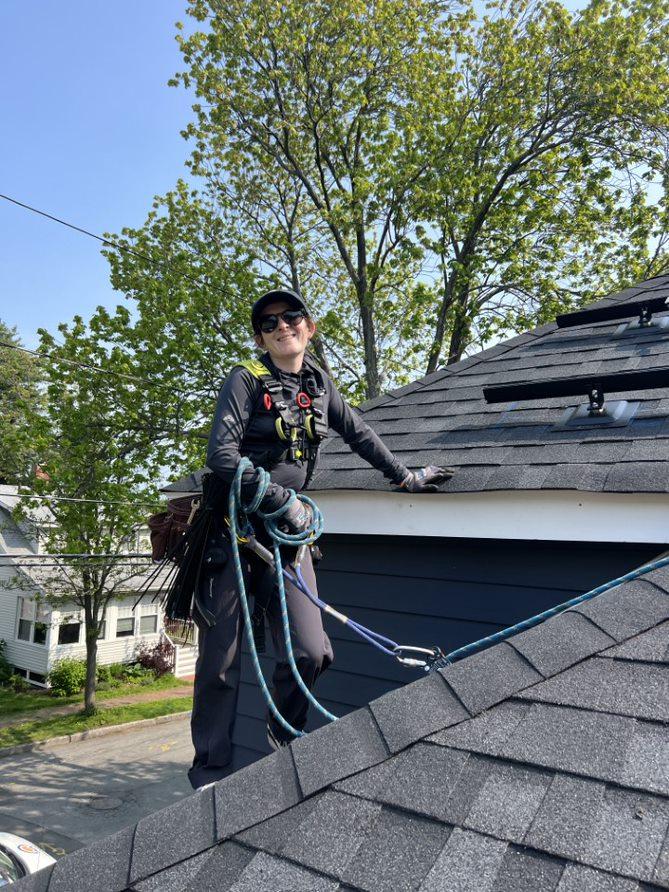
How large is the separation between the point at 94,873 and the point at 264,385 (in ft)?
6.36

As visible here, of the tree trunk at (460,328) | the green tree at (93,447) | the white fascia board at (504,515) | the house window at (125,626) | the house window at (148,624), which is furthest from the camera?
the house window at (148,624)

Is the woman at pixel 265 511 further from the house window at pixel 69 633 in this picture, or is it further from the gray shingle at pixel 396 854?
the house window at pixel 69 633

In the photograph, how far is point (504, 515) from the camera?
3410mm

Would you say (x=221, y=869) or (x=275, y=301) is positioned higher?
(x=275, y=301)

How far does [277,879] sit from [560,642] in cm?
93

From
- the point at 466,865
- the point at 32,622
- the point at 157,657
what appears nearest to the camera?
the point at 466,865

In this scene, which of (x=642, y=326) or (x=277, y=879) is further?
(x=642, y=326)

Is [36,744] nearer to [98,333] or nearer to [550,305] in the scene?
[98,333]

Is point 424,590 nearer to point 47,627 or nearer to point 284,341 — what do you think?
point 284,341

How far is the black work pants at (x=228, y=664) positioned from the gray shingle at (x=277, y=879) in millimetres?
1351

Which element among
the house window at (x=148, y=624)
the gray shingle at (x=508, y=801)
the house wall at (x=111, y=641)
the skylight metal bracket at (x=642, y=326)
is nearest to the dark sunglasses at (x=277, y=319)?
the gray shingle at (x=508, y=801)

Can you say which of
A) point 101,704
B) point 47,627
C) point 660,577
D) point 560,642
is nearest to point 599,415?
point 660,577

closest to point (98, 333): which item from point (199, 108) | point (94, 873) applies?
point (199, 108)

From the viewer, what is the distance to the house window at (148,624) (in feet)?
81.7
